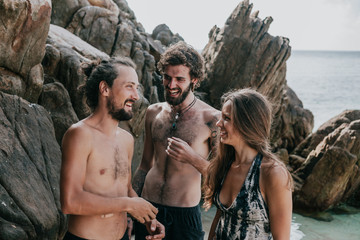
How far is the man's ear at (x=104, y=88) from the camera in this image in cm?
306

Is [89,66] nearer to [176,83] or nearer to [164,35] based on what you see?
[176,83]

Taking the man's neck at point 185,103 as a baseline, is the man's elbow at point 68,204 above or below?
below

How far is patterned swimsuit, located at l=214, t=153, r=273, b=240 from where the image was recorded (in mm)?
2576

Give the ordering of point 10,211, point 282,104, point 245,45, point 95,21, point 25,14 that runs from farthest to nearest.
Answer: point 282,104, point 245,45, point 95,21, point 25,14, point 10,211

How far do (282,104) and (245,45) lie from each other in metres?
5.61

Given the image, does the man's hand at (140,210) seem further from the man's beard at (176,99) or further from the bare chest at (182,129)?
the man's beard at (176,99)

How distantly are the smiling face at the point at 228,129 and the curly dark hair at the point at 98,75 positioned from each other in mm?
985

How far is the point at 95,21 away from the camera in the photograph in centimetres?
1261

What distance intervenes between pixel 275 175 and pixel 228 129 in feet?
1.80

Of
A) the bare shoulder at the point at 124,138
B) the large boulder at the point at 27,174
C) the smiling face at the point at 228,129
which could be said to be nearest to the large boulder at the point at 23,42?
the large boulder at the point at 27,174

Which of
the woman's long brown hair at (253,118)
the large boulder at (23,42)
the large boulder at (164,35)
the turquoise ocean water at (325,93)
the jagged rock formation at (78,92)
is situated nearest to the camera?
the woman's long brown hair at (253,118)

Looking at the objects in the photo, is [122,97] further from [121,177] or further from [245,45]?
[245,45]

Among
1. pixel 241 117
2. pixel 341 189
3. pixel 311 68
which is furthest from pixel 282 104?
pixel 311 68

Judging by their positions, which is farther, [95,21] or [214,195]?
[95,21]
